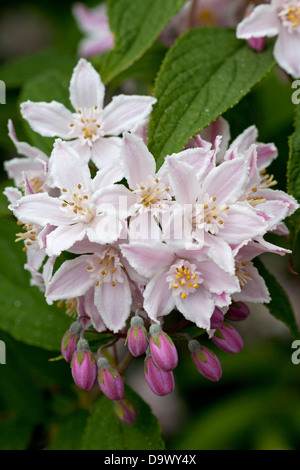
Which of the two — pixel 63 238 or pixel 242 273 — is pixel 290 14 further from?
pixel 63 238

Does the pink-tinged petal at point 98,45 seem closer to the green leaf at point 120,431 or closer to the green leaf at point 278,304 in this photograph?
the green leaf at point 278,304

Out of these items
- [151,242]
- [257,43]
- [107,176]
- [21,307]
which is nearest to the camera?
[151,242]

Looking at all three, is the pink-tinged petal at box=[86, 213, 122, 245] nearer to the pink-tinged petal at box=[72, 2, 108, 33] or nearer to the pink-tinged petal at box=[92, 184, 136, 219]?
the pink-tinged petal at box=[92, 184, 136, 219]

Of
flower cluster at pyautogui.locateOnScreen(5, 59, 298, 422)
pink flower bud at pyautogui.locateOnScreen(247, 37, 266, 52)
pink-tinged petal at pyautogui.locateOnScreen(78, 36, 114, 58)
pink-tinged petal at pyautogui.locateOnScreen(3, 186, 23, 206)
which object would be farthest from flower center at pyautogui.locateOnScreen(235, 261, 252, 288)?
pink-tinged petal at pyautogui.locateOnScreen(78, 36, 114, 58)

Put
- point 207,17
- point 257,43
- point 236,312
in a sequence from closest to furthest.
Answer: point 236,312
point 257,43
point 207,17

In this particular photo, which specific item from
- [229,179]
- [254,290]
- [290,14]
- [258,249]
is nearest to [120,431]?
[254,290]

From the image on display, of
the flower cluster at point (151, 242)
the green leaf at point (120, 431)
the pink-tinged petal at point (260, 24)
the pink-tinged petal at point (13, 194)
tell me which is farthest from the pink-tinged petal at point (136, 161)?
the green leaf at point (120, 431)
